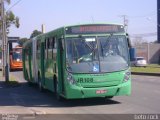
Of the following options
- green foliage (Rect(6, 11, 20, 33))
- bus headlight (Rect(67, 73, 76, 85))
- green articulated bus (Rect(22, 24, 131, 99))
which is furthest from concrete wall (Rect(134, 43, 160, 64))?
bus headlight (Rect(67, 73, 76, 85))

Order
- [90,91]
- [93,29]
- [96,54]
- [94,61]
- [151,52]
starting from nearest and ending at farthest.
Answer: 1. [90,91]
2. [94,61]
3. [96,54]
4. [93,29]
5. [151,52]

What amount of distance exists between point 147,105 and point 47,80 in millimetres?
6227

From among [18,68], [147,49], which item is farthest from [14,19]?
[147,49]

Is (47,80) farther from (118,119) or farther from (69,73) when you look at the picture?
(118,119)

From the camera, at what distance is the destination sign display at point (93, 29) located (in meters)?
15.9

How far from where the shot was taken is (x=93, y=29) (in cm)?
1594

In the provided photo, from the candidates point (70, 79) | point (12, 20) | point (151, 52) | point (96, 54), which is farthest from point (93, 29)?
point (151, 52)

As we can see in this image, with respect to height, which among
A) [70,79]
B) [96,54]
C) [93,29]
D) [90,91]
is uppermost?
[93,29]

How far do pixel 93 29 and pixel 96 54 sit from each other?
925mm

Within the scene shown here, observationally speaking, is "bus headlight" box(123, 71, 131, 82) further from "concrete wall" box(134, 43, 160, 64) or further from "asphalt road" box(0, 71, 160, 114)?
"concrete wall" box(134, 43, 160, 64)

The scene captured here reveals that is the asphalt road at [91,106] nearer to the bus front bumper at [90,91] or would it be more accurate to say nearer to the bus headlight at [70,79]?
the bus front bumper at [90,91]

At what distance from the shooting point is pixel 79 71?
1540 centimetres

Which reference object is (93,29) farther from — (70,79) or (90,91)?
(90,91)

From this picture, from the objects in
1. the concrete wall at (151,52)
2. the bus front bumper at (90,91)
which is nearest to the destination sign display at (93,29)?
the bus front bumper at (90,91)
